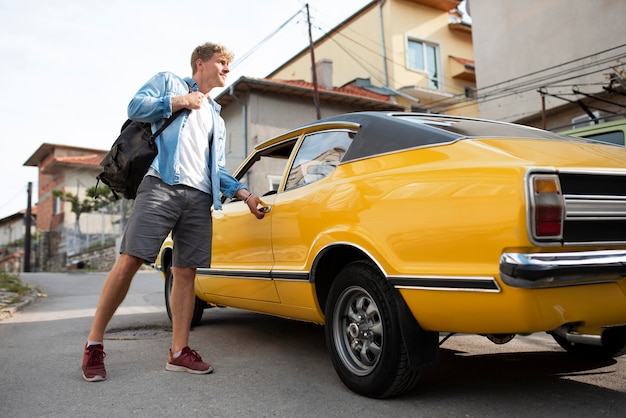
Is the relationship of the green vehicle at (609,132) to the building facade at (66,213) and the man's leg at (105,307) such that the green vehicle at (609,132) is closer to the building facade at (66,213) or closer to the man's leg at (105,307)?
the man's leg at (105,307)

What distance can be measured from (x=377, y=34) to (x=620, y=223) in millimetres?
21976

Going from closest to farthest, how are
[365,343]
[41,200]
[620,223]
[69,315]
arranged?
[620,223], [365,343], [69,315], [41,200]

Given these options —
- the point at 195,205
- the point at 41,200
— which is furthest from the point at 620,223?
the point at 41,200

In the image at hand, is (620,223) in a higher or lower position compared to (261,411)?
higher

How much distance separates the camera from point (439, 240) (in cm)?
240

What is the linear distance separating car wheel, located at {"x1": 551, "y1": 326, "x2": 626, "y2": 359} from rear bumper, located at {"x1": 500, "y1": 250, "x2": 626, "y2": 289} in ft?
3.10

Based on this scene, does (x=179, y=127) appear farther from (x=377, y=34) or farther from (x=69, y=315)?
(x=377, y=34)

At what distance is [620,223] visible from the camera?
2.38 metres

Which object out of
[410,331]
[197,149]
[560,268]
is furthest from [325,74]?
[560,268]

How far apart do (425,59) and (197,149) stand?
21824mm

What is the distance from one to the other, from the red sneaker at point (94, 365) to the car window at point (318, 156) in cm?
153

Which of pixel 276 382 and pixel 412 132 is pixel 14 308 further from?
pixel 412 132

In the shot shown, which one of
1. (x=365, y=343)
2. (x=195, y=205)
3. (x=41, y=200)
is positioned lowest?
(x=365, y=343)

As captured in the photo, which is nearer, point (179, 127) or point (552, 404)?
point (552, 404)
